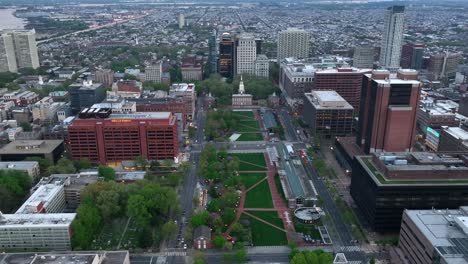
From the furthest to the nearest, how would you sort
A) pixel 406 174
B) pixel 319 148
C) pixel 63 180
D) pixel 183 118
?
pixel 183 118 < pixel 319 148 < pixel 63 180 < pixel 406 174

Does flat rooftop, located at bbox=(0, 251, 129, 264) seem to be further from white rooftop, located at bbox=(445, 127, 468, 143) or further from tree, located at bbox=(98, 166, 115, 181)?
white rooftop, located at bbox=(445, 127, 468, 143)

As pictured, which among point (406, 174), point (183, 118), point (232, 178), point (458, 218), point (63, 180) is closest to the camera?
point (458, 218)

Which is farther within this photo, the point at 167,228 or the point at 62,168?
the point at 62,168

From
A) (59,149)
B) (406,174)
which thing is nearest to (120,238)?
(59,149)

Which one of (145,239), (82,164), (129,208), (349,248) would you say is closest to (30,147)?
(82,164)

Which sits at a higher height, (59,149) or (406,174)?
(406,174)

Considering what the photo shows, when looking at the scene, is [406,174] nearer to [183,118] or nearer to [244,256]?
[244,256]

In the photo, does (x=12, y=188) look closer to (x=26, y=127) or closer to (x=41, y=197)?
(x=41, y=197)
